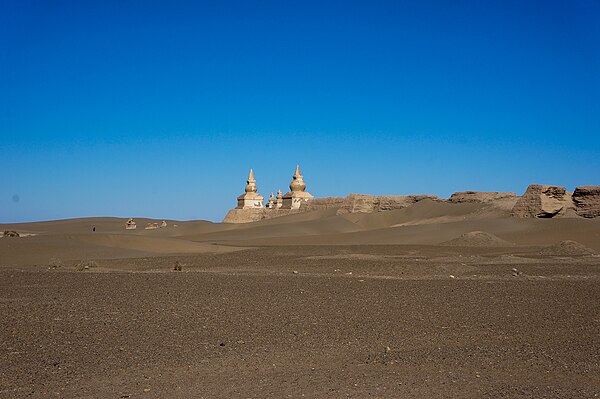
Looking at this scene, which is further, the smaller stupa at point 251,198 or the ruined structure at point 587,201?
the smaller stupa at point 251,198

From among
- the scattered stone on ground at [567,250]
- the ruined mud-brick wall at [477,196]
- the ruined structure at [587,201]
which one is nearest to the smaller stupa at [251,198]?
the ruined mud-brick wall at [477,196]

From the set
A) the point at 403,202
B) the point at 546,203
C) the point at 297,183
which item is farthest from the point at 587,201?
the point at 297,183

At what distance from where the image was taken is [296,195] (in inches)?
2381

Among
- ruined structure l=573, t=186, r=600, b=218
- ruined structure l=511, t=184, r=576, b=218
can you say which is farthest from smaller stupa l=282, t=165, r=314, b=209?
ruined structure l=573, t=186, r=600, b=218

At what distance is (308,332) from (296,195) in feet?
168

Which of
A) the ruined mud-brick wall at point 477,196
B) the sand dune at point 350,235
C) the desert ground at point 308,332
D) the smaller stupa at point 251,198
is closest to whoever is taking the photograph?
the desert ground at point 308,332

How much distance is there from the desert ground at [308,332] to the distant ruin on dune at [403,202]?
61.7ft

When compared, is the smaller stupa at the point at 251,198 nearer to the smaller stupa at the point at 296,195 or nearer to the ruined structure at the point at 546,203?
the smaller stupa at the point at 296,195

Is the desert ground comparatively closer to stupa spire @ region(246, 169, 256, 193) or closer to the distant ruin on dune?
the distant ruin on dune

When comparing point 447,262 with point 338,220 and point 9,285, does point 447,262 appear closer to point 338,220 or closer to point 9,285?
point 9,285

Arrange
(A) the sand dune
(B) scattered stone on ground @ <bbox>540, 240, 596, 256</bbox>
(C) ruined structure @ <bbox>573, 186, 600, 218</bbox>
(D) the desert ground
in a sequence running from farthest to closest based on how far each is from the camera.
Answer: (C) ruined structure @ <bbox>573, 186, 600, 218</bbox> < (A) the sand dune < (B) scattered stone on ground @ <bbox>540, 240, 596, 256</bbox> < (D) the desert ground

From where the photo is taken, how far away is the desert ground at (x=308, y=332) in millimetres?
6508

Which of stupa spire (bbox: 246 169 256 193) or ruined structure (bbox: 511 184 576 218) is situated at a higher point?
stupa spire (bbox: 246 169 256 193)

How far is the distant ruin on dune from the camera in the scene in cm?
3878
